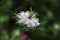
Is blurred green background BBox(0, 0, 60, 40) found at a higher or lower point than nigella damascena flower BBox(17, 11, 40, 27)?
higher

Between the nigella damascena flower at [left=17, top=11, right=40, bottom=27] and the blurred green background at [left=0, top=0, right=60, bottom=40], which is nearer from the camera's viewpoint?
the nigella damascena flower at [left=17, top=11, right=40, bottom=27]

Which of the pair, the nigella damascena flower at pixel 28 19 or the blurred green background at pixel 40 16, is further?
the blurred green background at pixel 40 16

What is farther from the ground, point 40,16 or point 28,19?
point 40,16

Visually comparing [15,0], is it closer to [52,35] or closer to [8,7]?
[8,7]

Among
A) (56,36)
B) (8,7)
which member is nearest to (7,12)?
(8,7)

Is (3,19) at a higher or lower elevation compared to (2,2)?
lower

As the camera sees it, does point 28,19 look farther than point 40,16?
No

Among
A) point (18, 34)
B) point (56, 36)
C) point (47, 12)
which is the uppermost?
point (47, 12)

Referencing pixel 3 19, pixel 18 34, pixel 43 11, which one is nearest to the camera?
pixel 18 34

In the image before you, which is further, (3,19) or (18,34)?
(3,19)

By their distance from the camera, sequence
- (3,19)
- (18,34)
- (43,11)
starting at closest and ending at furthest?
1. (18,34)
2. (3,19)
3. (43,11)

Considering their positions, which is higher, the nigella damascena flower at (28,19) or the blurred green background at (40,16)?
the blurred green background at (40,16)
